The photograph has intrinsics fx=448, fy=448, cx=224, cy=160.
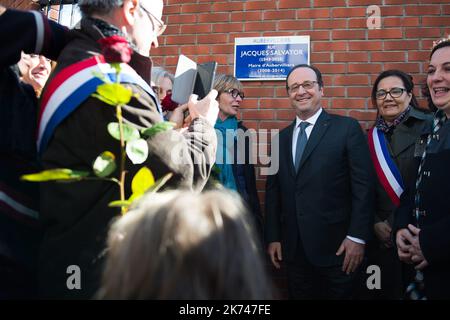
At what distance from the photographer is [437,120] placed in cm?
230

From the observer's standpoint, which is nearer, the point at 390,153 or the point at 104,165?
the point at 104,165

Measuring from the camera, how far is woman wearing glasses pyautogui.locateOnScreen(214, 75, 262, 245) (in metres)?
3.35

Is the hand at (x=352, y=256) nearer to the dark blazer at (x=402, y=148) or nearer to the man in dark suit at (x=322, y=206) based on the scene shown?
the man in dark suit at (x=322, y=206)

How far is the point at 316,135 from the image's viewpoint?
318cm

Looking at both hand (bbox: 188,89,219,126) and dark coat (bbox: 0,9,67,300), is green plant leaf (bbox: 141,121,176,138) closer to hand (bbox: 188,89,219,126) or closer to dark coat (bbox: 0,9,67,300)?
hand (bbox: 188,89,219,126)

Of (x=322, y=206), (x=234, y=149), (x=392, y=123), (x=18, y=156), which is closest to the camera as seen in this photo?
(x=18, y=156)

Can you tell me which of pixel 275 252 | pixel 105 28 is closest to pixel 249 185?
pixel 275 252

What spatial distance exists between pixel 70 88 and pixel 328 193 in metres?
2.04

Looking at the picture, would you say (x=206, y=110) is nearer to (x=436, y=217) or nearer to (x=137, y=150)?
(x=137, y=150)

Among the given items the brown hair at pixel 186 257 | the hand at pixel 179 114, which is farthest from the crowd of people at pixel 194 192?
the hand at pixel 179 114

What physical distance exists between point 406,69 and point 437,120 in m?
1.48

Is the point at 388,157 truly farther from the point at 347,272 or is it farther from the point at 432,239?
the point at 432,239

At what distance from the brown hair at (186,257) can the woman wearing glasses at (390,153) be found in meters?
2.22

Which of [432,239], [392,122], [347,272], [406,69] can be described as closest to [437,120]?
[432,239]
